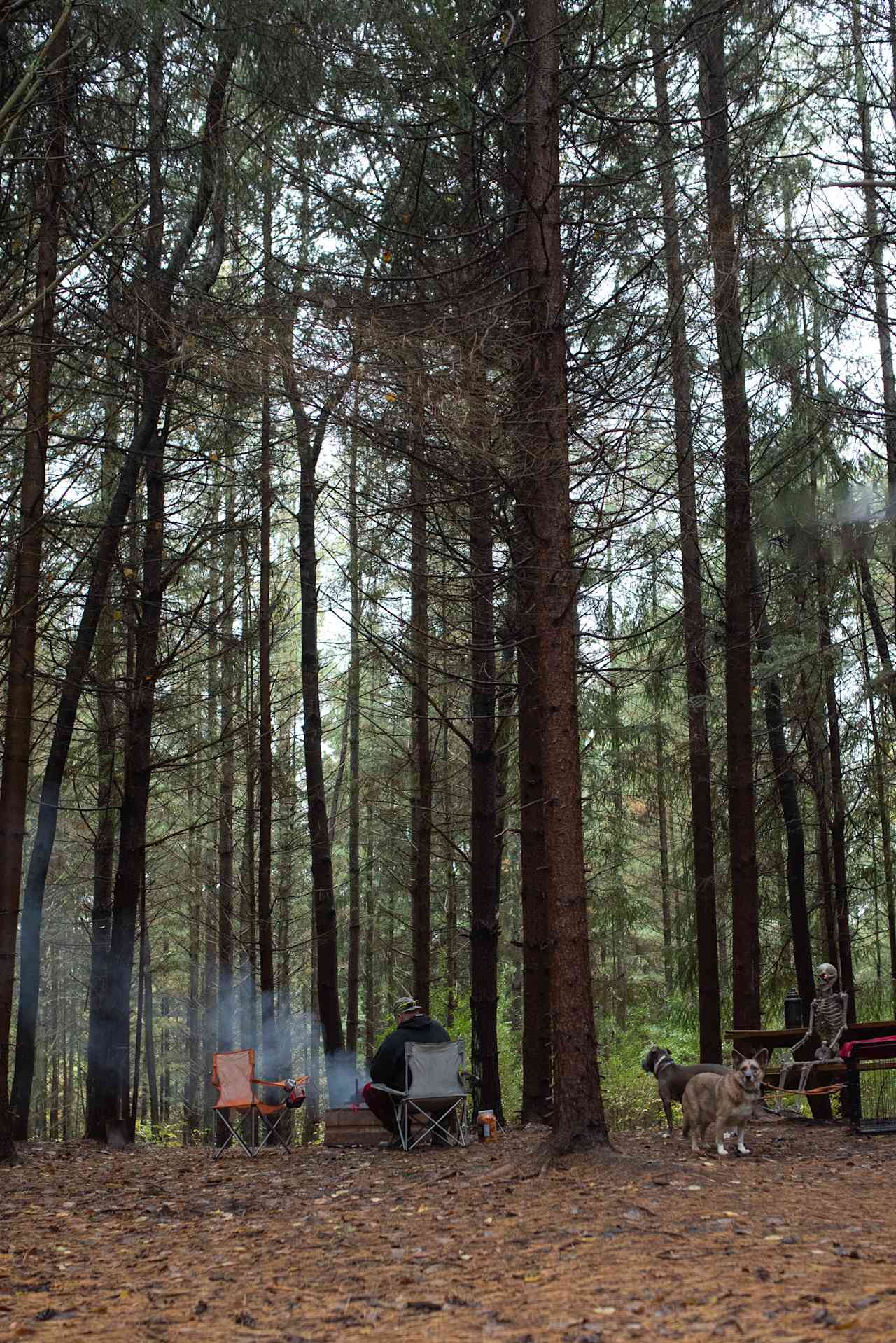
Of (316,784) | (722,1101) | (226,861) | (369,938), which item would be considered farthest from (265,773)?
(369,938)

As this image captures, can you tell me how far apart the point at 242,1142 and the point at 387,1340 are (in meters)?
6.86

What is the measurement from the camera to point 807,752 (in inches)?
567

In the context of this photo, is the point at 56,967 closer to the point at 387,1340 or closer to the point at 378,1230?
the point at 378,1230

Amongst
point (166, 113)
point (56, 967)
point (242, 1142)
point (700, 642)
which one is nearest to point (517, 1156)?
point (242, 1142)

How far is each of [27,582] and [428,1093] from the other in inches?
196

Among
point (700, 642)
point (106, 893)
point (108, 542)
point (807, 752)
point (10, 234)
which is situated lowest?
point (106, 893)

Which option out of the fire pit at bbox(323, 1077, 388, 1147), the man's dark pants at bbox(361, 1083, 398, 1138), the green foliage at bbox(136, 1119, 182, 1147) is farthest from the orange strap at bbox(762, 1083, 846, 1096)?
the green foliage at bbox(136, 1119, 182, 1147)

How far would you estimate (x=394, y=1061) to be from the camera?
899cm

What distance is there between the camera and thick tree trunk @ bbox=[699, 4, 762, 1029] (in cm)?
1106

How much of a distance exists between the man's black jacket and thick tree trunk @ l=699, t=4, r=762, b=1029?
310 cm

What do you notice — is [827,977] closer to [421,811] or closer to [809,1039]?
[809,1039]

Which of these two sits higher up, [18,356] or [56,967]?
[18,356]

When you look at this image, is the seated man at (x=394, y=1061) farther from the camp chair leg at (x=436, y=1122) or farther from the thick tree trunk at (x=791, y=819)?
the thick tree trunk at (x=791, y=819)

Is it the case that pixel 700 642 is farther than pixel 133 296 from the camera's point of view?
Yes
